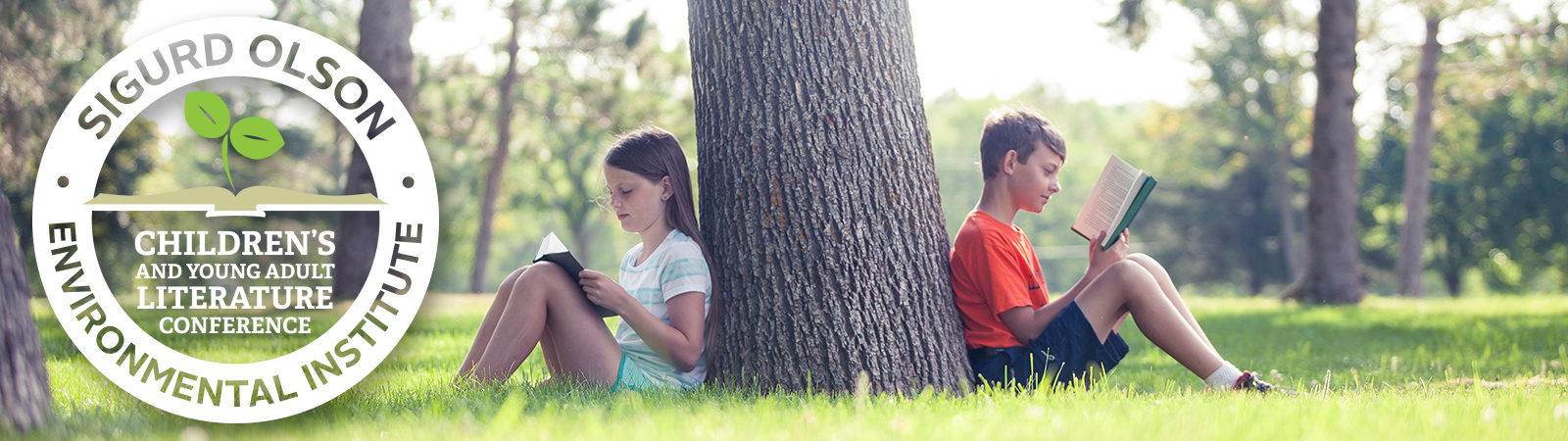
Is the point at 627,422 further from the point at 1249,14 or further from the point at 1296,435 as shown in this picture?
the point at 1249,14

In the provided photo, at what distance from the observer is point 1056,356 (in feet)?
12.5

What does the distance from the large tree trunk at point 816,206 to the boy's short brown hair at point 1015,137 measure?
0.44 metres

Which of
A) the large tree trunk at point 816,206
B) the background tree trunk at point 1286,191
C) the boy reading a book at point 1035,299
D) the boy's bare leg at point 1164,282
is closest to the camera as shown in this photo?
the large tree trunk at point 816,206

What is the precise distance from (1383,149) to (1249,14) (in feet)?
35.1

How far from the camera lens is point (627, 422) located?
9.06 feet

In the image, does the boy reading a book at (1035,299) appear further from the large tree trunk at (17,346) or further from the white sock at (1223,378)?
the large tree trunk at (17,346)

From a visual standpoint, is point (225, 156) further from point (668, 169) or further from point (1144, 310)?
point (1144, 310)

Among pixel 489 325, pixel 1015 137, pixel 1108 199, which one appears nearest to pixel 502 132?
pixel 489 325

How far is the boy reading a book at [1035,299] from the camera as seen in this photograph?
12.5ft

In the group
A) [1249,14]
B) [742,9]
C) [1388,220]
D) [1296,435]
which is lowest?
[1388,220]

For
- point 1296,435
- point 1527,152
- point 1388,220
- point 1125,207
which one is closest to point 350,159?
point 1125,207

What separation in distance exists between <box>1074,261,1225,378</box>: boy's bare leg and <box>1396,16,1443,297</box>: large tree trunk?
15.5 metres

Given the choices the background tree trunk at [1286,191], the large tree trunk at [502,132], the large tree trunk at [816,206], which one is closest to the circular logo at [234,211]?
the large tree trunk at [816,206]

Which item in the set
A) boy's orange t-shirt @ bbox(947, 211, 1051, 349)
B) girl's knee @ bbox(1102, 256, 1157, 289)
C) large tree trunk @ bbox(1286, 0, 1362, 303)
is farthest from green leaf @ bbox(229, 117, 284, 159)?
large tree trunk @ bbox(1286, 0, 1362, 303)
